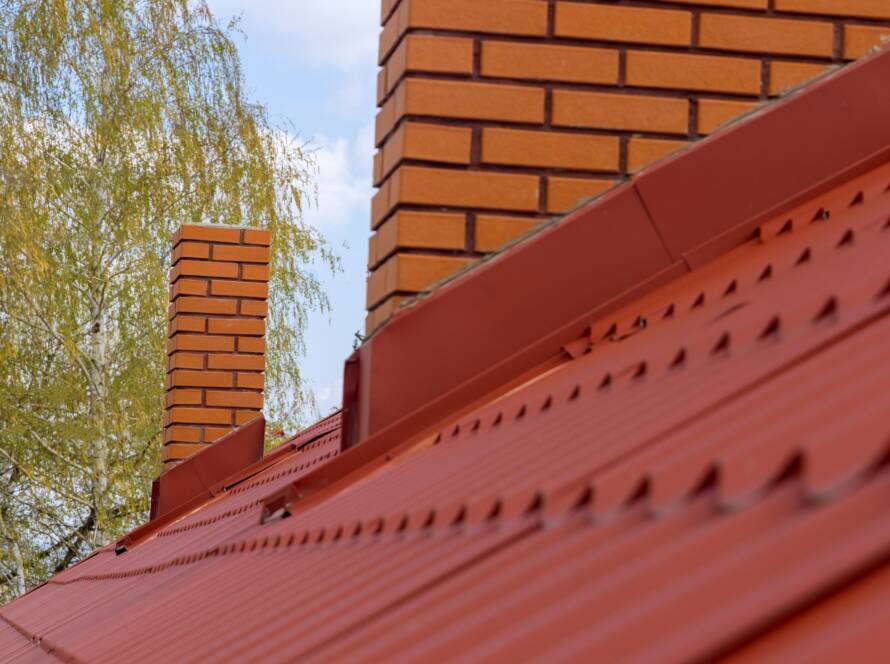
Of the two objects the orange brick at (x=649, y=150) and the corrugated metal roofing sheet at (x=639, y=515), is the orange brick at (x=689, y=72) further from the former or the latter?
the corrugated metal roofing sheet at (x=639, y=515)

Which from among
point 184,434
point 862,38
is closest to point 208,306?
point 184,434

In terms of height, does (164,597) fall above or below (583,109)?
below

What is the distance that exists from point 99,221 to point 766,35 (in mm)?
11708

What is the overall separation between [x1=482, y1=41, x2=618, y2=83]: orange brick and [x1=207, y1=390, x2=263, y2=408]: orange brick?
5.18 meters

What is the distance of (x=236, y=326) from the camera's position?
8102mm

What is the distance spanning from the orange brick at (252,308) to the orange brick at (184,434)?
2.39ft

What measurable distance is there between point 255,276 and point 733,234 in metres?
5.52

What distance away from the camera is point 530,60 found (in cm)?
296

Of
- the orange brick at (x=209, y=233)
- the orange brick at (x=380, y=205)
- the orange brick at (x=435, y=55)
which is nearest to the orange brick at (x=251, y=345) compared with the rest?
the orange brick at (x=209, y=233)

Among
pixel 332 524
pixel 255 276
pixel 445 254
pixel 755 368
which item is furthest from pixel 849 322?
pixel 255 276

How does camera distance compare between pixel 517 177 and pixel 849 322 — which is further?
pixel 517 177

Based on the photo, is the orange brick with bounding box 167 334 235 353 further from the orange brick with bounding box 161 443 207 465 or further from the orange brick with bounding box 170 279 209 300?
the orange brick with bounding box 161 443 207 465

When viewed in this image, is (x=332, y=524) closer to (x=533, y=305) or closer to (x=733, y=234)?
(x=533, y=305)

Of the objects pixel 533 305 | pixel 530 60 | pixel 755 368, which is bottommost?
pixel 755 368
